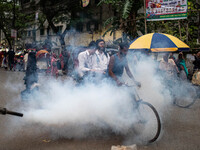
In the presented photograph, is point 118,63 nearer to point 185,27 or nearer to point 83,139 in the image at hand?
point 83,139

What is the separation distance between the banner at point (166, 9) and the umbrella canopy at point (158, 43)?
2848 mm

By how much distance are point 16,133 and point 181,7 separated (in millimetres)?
9539

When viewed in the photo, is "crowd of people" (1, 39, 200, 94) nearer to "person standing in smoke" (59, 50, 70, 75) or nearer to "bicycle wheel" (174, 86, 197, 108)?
"bicycle wheel" (174, 86, 197, 108)

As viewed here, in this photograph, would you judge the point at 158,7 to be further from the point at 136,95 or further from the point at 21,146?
the point at 21,146

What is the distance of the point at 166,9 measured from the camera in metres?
12.2

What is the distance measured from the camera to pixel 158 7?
12.4 metres

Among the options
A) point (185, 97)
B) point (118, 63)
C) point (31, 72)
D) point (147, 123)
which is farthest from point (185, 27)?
point (147, 123)

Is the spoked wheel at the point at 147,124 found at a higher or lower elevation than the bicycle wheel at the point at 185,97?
higher

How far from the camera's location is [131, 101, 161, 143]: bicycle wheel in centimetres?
405

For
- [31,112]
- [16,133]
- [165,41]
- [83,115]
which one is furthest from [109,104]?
[165,41]

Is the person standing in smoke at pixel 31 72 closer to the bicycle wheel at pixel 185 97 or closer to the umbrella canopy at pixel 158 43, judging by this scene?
the umbrella canopy at pixel 158 43

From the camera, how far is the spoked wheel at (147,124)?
4051mm

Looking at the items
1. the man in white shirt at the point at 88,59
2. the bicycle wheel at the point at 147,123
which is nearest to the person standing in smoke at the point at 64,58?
the man in white shirt at the point at 88,59

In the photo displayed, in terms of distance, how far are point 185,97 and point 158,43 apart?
2.68m
